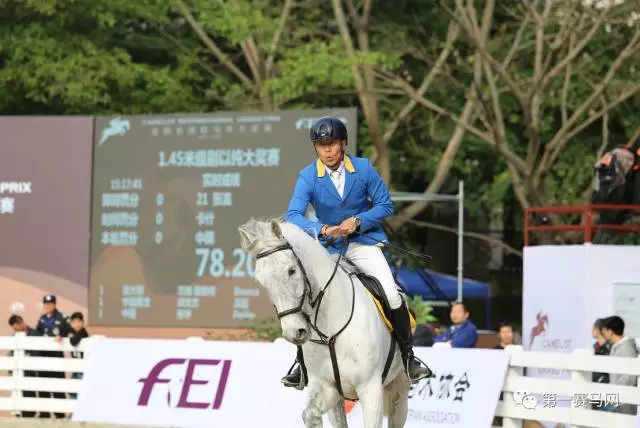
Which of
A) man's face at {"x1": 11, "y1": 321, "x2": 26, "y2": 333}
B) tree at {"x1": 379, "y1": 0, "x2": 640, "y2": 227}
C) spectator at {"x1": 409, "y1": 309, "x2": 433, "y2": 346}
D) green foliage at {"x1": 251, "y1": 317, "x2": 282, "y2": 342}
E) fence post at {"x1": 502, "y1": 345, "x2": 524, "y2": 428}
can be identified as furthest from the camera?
tree at {"x1": 379, "y1": 0, "x2": 640, "y2": 227}

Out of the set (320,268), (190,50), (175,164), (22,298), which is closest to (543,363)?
(320,268)

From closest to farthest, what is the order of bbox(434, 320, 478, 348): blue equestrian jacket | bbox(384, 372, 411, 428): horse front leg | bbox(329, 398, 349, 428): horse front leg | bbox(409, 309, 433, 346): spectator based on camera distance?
bbox(329, 398, 349, 428): horse front leg < bbox(384, 372, 411, 428): horse front leg < bbox(434, 320, 478, 348): blue equestrian jacket < bbox(409, 309, 433, 346): spectator

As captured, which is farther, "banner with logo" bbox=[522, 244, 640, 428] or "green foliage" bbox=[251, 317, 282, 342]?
"green foliage" bbox=[251, 317, 282, 342]

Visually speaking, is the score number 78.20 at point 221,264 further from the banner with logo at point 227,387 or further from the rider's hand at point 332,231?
the rider's hand at point 332,231

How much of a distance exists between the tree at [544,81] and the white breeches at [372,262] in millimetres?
11956

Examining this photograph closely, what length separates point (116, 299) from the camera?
2017 centimetres

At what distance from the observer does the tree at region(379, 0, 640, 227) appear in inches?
865

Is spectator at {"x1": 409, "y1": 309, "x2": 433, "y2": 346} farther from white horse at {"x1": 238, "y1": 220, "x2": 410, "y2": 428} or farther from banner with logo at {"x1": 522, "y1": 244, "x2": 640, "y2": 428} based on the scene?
white horse at {"x1": 238, "y1": 220, "x2": 410, "y2": 428}

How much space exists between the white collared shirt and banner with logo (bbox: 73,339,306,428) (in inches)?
208

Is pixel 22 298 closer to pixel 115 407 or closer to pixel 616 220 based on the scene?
pixel 115 407

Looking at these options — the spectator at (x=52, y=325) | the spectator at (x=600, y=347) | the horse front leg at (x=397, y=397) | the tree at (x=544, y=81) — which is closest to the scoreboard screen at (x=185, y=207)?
the spectator at (x=52, y=325)

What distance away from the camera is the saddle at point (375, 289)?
32.2 feet

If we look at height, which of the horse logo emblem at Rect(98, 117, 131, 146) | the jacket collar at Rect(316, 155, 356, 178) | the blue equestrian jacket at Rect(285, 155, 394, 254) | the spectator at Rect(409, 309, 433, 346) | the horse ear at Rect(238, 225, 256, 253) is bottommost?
the spectator at Rect(409, 309, 433, 346)

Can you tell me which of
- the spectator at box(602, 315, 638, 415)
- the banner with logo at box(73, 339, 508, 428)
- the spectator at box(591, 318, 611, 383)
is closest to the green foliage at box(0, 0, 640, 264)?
the banner with logo at box(73, 339, 508, 428)
